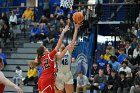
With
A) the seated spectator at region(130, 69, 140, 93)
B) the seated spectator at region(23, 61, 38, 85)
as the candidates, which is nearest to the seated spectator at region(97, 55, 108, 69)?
the seated spectator at region(130, 69, 140, 93)

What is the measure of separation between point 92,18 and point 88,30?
0.76 meters

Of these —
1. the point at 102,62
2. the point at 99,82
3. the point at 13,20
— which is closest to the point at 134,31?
the point at 102,62

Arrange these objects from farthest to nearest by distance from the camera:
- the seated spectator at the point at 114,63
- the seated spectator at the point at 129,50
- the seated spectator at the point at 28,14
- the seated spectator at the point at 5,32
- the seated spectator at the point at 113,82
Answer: the seated spectator at the point at 28,14
the seated spectator at the point at 5,32
the seated spectator at the point at 129,50
the seated spectator at the point at 114,63
the seated spectator at the point at 113,82

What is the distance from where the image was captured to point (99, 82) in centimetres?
1728

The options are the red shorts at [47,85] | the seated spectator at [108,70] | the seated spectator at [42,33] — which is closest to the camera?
the red shorts at [47,85]

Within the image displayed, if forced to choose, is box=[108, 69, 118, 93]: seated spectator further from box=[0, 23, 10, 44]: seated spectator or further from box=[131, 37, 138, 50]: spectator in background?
box=[0, 23, 10, 44]: seated spectator

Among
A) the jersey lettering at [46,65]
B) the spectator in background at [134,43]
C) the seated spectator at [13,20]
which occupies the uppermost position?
the jersey lettering at [46,65]

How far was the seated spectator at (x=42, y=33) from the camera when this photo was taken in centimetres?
2175

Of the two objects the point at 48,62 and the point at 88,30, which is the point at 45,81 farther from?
the point at 88,30

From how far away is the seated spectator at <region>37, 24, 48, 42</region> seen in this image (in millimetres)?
21745

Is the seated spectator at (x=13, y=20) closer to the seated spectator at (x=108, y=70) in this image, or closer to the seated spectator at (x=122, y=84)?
the seated spectator at (x=108, y=70)

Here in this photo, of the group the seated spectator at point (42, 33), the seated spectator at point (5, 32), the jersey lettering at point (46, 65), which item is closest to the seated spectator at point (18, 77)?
the seated spectator at point (42, 33)

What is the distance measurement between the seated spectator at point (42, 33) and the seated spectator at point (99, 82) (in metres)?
5.14

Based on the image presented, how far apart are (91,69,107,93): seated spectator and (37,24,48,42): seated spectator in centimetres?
514
